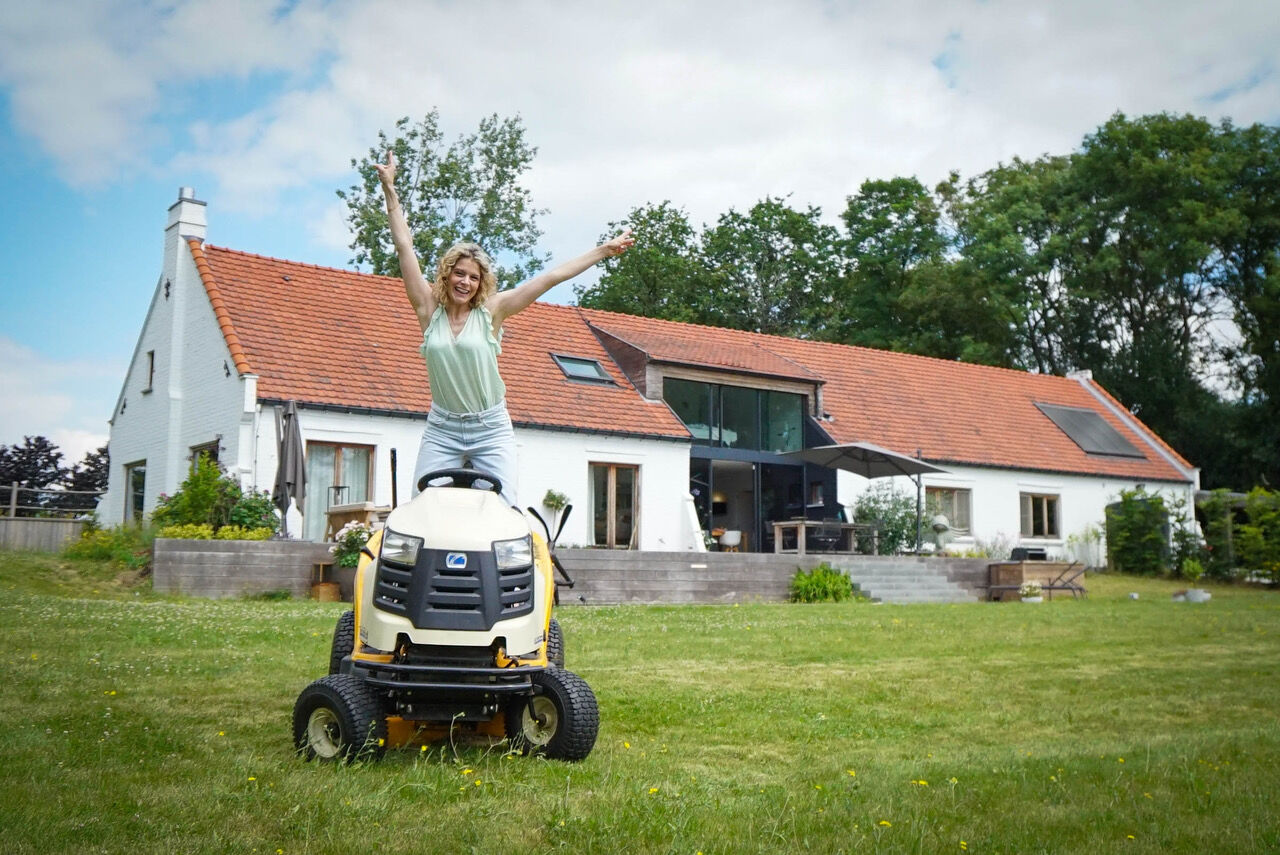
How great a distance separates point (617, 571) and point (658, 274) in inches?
1004

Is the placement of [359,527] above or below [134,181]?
below

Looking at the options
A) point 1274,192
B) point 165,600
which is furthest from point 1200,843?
point 1274,192

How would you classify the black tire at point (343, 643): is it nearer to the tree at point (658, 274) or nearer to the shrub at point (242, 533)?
the shrub at point (242, 533)

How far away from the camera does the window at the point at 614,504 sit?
23172 mm

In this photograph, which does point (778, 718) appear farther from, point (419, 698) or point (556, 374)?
point (556, 374)

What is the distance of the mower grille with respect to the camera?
191 inches

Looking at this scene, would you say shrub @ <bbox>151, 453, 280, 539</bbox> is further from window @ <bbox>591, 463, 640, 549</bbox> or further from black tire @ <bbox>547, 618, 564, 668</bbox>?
black tire @ <bbox>547, 618, 564, 668</bbox>

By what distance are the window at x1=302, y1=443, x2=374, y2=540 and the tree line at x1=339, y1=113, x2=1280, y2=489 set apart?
1643 cm

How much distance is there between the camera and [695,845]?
411cm

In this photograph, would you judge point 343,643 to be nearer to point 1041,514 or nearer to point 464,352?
point 464,352

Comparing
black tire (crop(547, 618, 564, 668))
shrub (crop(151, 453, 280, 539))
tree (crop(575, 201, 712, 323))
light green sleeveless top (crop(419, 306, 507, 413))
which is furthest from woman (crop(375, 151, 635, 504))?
tree (crop(575, 201, 712, 323))

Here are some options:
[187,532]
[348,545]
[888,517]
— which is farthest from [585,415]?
[187,532]

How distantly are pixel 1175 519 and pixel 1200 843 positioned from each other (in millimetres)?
28211

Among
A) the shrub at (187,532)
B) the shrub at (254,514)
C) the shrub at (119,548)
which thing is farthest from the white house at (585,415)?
the shrub at (187,532)
